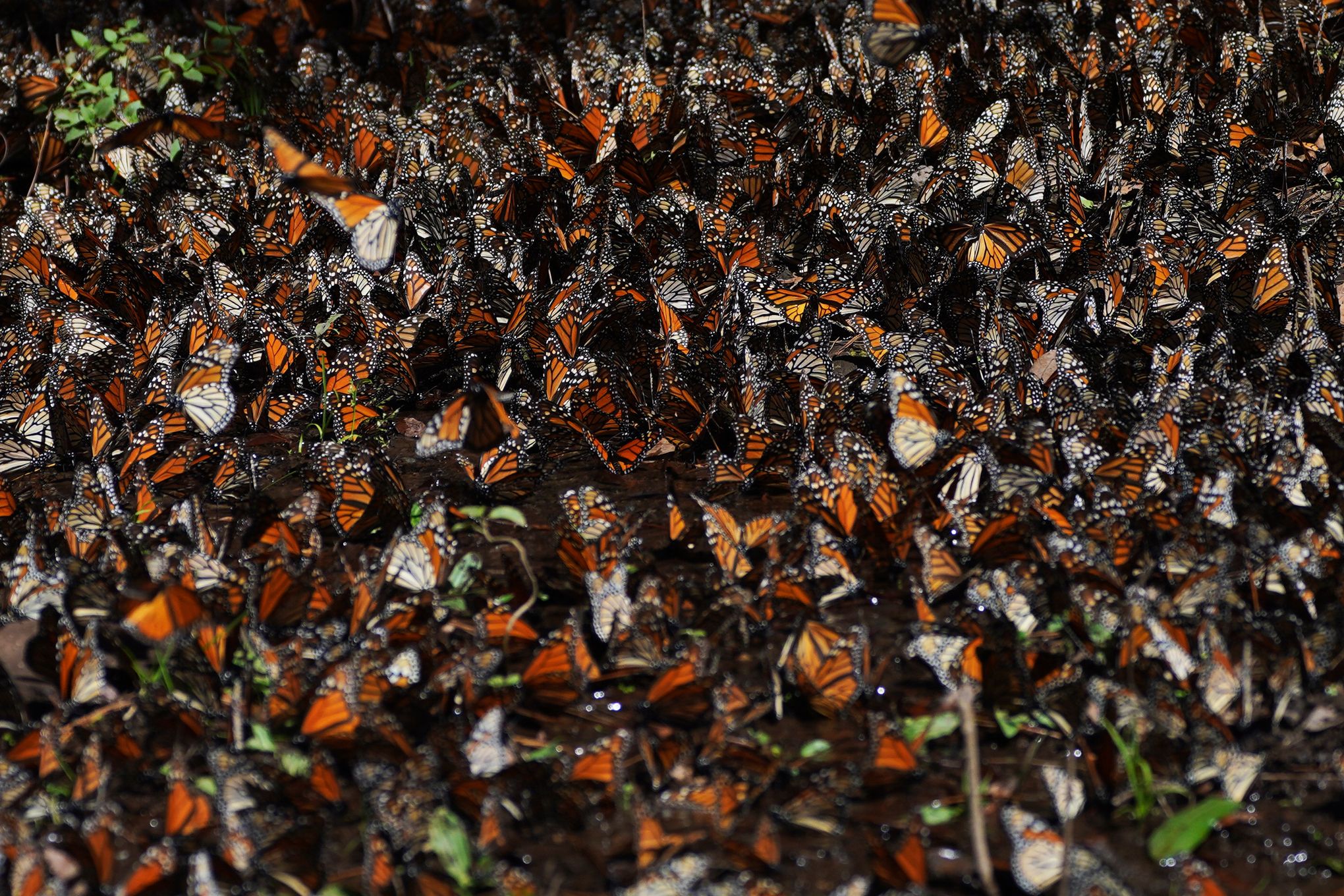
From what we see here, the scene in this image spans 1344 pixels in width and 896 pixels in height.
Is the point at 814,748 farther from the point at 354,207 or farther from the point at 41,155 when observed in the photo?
the point at 41,155

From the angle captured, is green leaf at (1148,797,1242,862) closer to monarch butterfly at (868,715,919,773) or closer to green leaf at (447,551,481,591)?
monarch butterfly at (868,715,919,773)

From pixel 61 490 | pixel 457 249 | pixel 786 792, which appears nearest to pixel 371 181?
pixel 457 249

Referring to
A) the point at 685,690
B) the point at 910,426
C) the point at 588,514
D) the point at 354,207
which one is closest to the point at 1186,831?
the point at 685,690

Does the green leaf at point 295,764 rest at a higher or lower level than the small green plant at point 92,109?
lower

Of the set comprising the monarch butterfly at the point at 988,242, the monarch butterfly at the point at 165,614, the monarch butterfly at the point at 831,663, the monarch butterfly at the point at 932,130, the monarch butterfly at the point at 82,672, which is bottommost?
the monarch butterfly at the point at 831,663

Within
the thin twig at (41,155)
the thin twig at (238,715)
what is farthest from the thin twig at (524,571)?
the thin twig at (41,155)

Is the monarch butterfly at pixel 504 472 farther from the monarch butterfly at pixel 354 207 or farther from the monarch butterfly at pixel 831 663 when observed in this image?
the monarch butterfly at pixel 831 663

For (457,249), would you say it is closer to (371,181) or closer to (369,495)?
(371,181)
